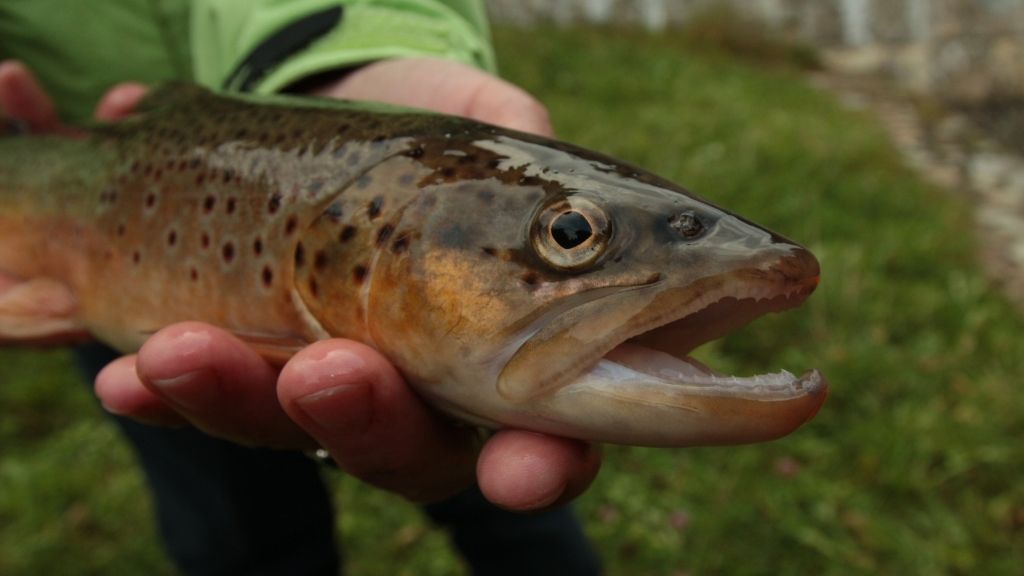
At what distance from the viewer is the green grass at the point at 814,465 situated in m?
3.53

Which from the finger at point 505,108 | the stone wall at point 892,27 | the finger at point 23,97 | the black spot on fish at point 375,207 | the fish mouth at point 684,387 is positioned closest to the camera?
the fish mouth at point 684,387

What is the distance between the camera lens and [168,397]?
1586mm

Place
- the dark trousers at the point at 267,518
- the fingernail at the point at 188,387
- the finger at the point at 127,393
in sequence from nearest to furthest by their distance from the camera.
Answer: the fingernail at the point at 188,387 → the finger at the point at 127,393 → the dark trousers at the point at 267,518

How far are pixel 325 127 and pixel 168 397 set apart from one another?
1.94ft

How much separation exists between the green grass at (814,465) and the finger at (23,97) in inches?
73.2

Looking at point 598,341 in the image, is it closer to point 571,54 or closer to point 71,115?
point 71,115

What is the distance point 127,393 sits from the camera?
1.76m

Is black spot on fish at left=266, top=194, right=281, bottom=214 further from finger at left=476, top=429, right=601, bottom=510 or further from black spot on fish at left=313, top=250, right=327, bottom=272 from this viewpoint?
finger at left=476, top=429, right=601, bottom=510

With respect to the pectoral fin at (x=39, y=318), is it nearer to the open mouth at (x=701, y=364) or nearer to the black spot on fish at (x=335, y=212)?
the black spot on fish at (x=335, y=212)

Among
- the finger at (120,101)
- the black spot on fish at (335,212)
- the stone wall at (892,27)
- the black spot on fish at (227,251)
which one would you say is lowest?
the stone wall at (892,27)

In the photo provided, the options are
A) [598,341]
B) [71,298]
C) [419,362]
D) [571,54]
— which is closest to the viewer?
[598,341]

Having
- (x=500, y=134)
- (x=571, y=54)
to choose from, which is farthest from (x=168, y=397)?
(x=571, y=54)

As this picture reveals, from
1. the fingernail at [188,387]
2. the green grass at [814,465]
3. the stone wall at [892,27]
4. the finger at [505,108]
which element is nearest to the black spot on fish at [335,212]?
the fingernail at [188,387]

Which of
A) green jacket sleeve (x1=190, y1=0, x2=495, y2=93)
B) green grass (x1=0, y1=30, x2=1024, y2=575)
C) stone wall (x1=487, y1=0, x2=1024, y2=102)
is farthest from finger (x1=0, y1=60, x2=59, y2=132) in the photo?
stone wall (x1=487, y1=0, x2=1024, y2=102)
